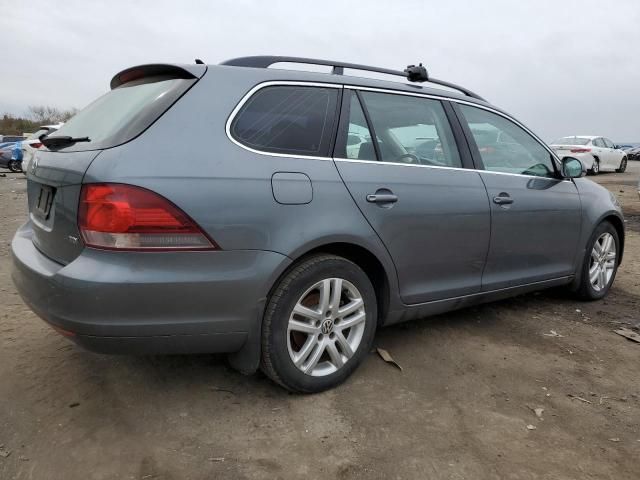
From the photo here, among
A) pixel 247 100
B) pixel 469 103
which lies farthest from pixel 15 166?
pixel 247 100

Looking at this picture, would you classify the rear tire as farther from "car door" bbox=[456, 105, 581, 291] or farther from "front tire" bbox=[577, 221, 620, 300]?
"front tire" bbox=[577, 221, 620, 300]

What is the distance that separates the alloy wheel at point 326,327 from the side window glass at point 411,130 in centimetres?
83

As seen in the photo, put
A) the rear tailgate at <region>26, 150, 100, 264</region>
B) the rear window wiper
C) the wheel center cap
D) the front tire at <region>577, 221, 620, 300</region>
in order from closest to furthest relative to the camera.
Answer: the rear tailgate at <region>26, 150, 100, 264</region> → the rear window wiper → the wheel center cap → the front tire at <region>577, 221, 620, 300</region>

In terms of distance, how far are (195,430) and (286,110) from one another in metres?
1.60

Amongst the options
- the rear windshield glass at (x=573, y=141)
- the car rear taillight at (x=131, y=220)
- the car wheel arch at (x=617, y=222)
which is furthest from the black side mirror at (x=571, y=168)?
the rear windshield glass at (x=573, y=141)

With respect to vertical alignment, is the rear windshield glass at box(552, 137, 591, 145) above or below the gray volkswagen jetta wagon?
above

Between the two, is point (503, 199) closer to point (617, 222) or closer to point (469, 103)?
point (469, 103)

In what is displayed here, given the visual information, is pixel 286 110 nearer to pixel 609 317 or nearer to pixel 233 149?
pixel 233 149

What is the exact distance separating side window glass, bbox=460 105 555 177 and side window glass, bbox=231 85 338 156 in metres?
1.20

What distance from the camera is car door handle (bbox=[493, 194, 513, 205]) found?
3.52 m

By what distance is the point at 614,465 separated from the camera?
90.2 inches

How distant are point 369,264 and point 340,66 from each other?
3.77ft

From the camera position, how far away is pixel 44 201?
2637 mm

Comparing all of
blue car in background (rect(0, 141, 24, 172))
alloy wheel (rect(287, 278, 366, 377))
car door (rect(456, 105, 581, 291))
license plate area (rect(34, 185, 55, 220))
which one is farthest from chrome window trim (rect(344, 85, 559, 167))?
blue car in background (rect(0, 141, 24, 172))
